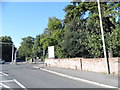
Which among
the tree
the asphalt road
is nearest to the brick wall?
the asphalt road

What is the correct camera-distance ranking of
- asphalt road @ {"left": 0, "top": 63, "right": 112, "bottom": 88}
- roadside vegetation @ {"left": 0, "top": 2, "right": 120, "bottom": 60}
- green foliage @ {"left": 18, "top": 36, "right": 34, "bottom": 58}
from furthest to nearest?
green foliage @ {"left": 18, "top": 36, "right": 34, "bottom": 58} < roadside vegetation @ {"left": 0, "top": 2, "right": 120, "bottom": 60} < asphalt road @ {"left": 0, "top": 63, "right": 112, "bottom": 88}

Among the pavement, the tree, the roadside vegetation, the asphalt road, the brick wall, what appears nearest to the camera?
the asphalt road

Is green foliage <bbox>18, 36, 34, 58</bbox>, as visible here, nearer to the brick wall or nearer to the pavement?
the brick wall

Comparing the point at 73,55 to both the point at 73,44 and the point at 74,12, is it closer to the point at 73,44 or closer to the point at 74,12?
the point at 73,44

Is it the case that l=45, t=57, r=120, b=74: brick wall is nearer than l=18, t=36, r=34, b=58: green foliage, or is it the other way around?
l=45, t=57, r=120, b=74: brick wall

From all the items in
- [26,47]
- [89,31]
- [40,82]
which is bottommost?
[40,82]

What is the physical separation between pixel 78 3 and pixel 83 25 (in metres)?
3.23

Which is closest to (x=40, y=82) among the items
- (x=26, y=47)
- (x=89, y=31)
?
(x=89, y=31)

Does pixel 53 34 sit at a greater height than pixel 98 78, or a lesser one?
greater

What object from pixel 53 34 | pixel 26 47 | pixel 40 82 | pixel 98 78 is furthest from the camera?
pixel 26 47

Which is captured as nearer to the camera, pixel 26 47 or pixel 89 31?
pixel 89 31

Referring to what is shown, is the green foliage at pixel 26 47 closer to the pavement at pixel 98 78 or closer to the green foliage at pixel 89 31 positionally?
the green foliage at pixel 89 31

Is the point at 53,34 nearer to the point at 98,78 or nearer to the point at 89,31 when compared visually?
the point at 89,31

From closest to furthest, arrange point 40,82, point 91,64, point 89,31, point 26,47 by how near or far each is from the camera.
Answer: point 40,82 < point 91,64 < point 89,31 < point 26,47
